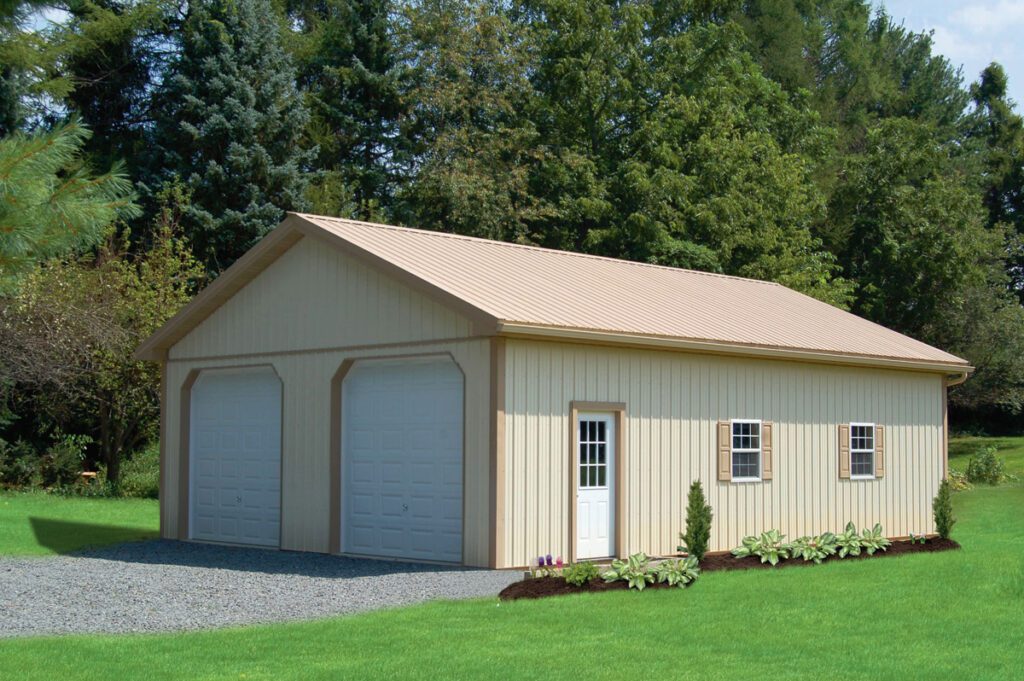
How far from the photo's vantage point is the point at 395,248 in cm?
1767

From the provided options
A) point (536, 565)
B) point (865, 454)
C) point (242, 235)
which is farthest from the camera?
point (242, 235)

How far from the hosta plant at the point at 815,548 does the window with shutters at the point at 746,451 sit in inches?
72.0

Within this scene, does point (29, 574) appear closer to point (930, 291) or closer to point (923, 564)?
point (923, 564)

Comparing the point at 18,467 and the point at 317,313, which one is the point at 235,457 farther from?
the point at 18,467

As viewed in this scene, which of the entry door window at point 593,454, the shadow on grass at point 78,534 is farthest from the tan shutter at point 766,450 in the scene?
the shadow on grass at point 78,534

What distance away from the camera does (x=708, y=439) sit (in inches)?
707

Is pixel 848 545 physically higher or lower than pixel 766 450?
lower

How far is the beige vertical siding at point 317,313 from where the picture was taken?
1666cm

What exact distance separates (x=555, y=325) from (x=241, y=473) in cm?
648

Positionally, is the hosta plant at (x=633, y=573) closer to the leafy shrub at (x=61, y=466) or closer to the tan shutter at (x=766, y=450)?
the tan shutter at (x=766, y=450)

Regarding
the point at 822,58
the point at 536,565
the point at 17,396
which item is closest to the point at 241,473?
the point at 536,565

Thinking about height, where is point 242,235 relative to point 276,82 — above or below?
below

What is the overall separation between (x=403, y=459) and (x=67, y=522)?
8.58 meters

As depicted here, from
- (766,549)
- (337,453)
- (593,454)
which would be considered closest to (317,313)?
(337,453)
